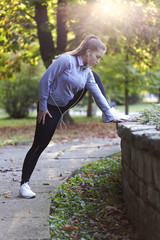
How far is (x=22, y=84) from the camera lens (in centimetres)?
2222

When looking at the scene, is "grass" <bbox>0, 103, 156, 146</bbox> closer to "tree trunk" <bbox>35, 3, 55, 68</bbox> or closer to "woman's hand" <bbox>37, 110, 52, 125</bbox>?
"woman's hand" <bbox>37, 110, 52, 125</bbox>

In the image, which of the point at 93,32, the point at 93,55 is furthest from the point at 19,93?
the point at 93,55

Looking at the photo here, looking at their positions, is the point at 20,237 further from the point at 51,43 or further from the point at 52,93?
the point at 51,43

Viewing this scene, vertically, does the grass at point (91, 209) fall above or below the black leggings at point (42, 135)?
below

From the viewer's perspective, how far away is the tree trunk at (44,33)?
11710 millimetres

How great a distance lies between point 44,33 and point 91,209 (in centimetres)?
989

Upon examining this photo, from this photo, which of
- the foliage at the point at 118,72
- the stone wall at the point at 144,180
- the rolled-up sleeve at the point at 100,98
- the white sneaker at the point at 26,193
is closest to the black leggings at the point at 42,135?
the white sneaker at the point at 26,193

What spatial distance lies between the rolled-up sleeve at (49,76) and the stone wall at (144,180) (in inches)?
39.5

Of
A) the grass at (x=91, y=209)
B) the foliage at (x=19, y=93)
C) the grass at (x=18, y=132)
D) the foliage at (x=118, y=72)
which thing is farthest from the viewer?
the foliage at (x=19, y=93)

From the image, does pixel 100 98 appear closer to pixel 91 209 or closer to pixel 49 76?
pixel 49 76

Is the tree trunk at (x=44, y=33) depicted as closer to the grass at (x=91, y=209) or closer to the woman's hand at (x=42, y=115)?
the grass at (x=91, y=209)

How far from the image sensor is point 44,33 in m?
12.9

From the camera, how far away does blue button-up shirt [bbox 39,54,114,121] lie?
3.97m

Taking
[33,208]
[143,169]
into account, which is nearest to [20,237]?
[33,208]
